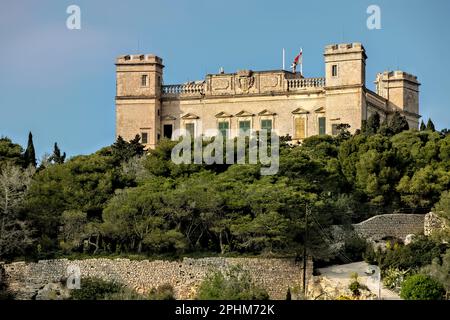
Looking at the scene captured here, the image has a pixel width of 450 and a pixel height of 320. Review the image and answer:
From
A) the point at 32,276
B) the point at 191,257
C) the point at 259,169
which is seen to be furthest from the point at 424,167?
the point at 32,276

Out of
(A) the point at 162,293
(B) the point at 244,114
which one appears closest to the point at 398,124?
(B) the point at 244,114

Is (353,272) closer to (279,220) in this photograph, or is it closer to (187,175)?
(279,220)

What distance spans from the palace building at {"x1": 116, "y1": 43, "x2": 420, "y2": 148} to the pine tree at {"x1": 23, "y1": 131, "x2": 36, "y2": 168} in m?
6.78

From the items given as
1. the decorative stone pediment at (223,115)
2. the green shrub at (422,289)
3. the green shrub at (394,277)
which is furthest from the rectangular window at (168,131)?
the green shrub at (422,289)

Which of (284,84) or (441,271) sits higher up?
(284,84)

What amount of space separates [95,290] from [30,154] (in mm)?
14871

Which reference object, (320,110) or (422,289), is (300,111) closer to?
(320,110)

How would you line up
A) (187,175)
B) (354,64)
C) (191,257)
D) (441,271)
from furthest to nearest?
(354,64) < (187,175) < (191,257) < (441,271)

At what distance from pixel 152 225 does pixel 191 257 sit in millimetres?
1839

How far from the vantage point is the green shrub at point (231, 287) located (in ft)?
153

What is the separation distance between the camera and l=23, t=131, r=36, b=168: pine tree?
60.6 meters

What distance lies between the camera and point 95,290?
161 feet

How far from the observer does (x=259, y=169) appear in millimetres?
54438

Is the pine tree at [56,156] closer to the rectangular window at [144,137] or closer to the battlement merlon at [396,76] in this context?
the rectangular window at [144,137]
